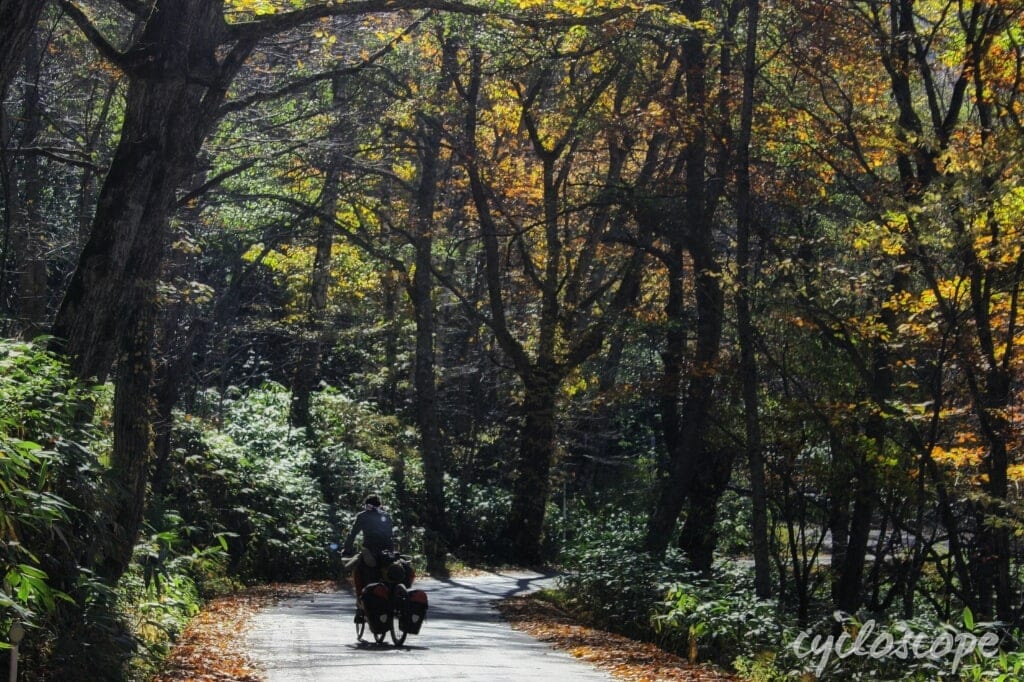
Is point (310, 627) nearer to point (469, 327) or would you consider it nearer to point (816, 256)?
point (816, 256)

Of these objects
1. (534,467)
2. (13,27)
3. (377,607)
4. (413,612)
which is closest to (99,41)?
(13,27)

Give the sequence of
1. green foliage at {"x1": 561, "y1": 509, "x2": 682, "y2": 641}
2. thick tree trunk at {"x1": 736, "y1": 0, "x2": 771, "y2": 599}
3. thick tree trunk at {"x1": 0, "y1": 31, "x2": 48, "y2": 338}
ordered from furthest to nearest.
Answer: thick tree trunk at {"x1": 0, "y1": 31, "x2": 48, "y2": 338}
green foliage at {"x1": 561, "y1": 509, "x2": 682, "y2": 641}
thick tree trunk at {"x1": 736, "y1": 0, "x2": 771, "y2": 599}

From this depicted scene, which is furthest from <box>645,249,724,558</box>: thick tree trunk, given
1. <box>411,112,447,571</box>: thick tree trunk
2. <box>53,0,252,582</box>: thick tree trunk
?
<box>411,112,447,571</box>: thick tree trunk

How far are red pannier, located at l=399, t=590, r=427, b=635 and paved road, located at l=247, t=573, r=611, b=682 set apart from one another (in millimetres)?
272

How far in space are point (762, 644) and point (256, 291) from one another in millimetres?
29648

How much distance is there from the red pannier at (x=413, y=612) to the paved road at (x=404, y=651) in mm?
272

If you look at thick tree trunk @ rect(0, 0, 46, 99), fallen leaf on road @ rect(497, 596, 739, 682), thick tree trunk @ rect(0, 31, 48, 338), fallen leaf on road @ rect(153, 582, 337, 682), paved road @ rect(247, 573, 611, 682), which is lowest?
fallen leaf on road @ rect(497, 596, 739, 682)

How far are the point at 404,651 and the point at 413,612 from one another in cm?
51

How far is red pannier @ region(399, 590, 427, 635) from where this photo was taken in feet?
45.4

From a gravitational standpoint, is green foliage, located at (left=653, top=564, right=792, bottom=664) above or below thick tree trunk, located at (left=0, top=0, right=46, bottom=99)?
below

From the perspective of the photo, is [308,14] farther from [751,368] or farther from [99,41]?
[751,368]

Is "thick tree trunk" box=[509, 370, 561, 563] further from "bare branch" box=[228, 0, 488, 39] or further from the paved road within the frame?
"bare branch" box=[228, 0, 488, 39]

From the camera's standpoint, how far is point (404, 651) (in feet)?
44.7

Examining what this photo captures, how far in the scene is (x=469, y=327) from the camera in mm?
40781
